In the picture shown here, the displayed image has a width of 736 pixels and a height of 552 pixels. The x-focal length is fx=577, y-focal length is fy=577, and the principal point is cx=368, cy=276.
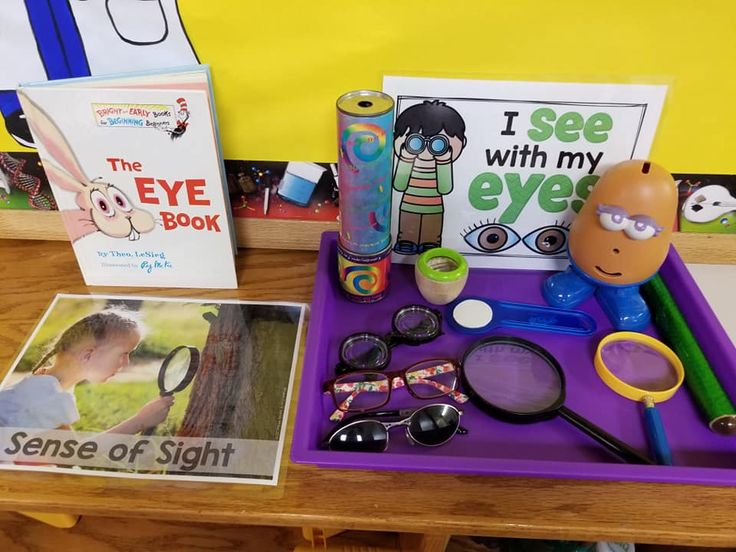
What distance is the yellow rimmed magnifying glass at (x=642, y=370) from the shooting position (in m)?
0.69

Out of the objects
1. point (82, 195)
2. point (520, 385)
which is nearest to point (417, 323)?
point (520, 385)

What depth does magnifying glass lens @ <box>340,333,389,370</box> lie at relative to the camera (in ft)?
2.40

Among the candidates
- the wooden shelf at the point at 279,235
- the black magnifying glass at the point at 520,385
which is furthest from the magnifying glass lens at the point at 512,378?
the wooden shelf at the point at 279,235

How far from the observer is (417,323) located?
2.57 ft

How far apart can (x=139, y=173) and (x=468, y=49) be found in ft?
1.46

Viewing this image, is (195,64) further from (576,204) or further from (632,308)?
(632,308)

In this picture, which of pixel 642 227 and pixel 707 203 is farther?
pixel 707 203

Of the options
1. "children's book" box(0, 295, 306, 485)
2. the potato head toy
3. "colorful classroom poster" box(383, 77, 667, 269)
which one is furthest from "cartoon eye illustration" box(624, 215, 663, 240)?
"children's book" box(0, 295, 306, 485)

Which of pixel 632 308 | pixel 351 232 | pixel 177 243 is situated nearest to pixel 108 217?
pixel 177 243

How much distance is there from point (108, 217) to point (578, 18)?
646 millimetres

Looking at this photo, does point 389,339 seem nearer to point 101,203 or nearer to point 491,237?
point 491,237

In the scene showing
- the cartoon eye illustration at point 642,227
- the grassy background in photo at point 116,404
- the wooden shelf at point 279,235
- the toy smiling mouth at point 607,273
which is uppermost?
the cartoon eye illustration at point 642,227

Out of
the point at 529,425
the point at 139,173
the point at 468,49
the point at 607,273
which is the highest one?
the point at 468,49

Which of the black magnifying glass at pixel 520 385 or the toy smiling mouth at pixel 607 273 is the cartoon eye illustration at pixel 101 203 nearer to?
the black magnifying glass at pixel 520 385
